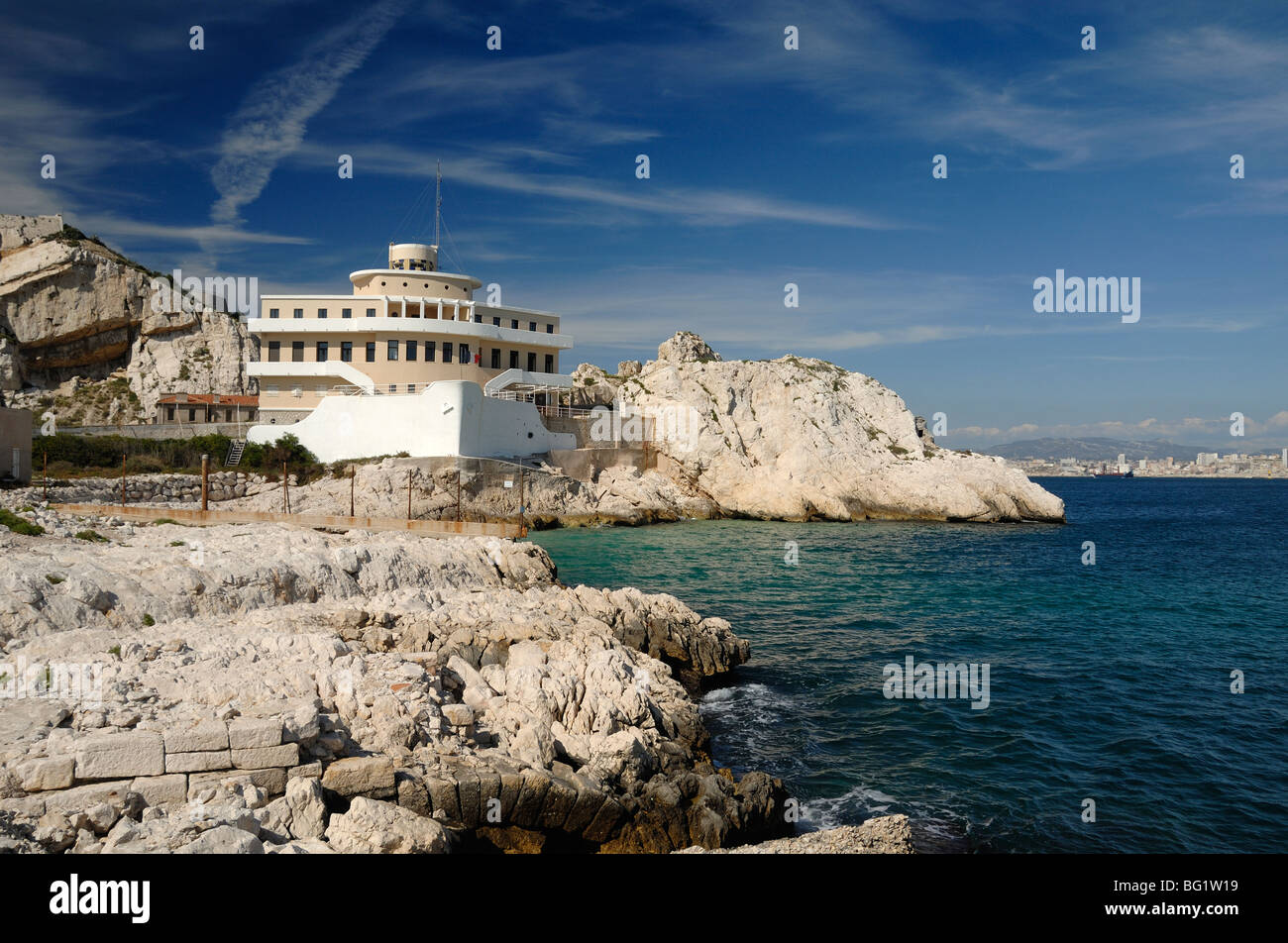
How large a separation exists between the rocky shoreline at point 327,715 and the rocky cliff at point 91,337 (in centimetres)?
5116

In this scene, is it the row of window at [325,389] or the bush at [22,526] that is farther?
the row of window at [325,389]

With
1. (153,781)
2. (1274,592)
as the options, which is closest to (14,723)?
(153,781)

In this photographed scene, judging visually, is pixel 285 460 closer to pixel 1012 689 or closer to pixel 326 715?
pixel 326 715

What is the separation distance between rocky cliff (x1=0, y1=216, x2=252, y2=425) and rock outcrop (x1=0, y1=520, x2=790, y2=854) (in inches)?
2022

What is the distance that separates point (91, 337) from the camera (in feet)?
207

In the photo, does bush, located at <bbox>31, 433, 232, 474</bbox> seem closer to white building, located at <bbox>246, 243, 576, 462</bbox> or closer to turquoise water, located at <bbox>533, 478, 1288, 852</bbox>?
white building, located at <bbox>246, 243, 576, 462</bbox>

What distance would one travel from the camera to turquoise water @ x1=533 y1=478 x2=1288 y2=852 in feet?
40.4

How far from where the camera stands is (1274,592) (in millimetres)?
31453
